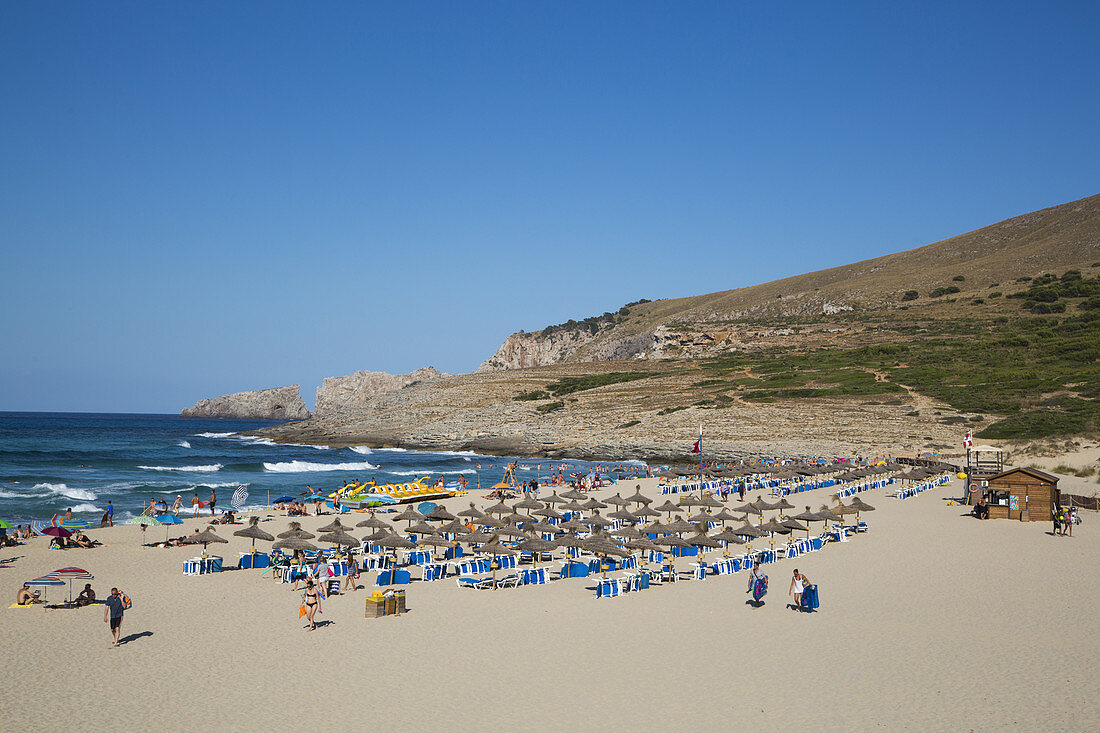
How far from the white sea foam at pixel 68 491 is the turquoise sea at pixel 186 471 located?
47 mm

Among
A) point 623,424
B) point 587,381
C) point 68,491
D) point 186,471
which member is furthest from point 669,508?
point 587,381

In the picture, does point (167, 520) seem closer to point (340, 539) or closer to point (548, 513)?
point (340, 539)

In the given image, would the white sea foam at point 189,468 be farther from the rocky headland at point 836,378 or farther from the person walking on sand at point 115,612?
the person walking on sand at point 115,612

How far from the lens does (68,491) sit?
1660 inches

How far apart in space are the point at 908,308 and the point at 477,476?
256 ft

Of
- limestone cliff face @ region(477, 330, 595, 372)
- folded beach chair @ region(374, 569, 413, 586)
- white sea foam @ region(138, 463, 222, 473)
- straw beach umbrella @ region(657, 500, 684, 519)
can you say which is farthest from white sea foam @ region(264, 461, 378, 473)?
limestone cliff face @ region(477, 330, 595, 372)

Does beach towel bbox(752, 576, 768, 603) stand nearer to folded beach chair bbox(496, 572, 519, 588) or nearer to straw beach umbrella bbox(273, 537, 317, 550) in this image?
folded beach chair bbox(496, 572, 519, 588)

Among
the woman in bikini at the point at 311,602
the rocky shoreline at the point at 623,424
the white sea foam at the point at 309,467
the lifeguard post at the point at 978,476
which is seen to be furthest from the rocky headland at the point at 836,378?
the woman in bikini at the point at 311,602

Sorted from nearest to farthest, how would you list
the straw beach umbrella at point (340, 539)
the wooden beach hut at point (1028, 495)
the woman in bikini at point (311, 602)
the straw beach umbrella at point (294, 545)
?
the woman in bikini at point (311, 602) < the straw beach umbrella at point (294, 545) < the straw beach umbrella at point (340, 539) < the wooden beach hut at point (1028, 495)

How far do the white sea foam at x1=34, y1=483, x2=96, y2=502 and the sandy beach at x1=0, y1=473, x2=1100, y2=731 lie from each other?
69.3ft

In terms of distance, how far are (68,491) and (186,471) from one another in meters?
14.1

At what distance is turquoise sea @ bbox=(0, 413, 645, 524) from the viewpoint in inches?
1578

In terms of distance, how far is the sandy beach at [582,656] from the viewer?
37.2 feet

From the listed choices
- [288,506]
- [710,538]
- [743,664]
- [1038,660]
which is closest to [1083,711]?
[1038,660]
